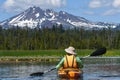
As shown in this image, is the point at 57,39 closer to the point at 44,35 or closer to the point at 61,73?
the point at 44,35

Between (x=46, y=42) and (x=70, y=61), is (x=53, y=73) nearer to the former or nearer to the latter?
(x=70, y=61)

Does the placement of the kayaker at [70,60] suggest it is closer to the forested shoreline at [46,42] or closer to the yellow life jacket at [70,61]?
the yellow life jacket at [70,61]

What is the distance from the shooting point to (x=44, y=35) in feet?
601

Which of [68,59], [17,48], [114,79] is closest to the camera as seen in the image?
[68,59]

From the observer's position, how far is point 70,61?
2775 cm

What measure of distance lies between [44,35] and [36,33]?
15.4ft

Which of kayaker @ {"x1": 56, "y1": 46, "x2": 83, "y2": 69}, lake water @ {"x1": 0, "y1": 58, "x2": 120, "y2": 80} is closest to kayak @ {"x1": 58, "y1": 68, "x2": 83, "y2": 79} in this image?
kayaker @ {"x1": 56, "y1": 46, "x2": 83, "y2": 69}

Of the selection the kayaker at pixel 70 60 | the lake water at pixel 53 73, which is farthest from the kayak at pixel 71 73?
the lake water at pixel 53 73

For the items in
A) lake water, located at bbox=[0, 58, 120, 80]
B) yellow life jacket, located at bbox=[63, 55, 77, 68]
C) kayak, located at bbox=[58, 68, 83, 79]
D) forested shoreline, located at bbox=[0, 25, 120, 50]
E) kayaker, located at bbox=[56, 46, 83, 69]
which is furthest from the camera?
forested shoreline, located at bbox=[0, 25, 120, 50]

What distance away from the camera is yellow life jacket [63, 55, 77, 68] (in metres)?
27.6

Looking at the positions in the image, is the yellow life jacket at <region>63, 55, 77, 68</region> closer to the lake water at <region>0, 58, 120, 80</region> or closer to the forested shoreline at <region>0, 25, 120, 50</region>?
the lake water at <region>0, 58, 120, 80</region>

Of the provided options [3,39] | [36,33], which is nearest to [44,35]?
[36,33]

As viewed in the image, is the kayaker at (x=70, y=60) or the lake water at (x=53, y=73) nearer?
the kayaker at (x=70, y=60)

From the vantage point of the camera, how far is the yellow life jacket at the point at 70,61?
1086 inches
